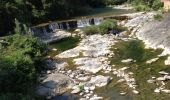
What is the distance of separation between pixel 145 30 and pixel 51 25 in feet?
38.4

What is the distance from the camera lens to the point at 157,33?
3092 cm

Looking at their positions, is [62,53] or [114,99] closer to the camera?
[114,99]

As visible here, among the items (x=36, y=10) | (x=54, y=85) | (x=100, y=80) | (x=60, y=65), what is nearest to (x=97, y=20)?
(x=36, y=10)

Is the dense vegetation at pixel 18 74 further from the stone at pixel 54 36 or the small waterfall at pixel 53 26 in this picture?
the small waterfall at pixel 53 26

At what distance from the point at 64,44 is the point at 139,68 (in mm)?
10653

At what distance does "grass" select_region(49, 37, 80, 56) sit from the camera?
30402 mm

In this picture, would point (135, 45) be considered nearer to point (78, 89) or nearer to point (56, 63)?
point (56, 63)

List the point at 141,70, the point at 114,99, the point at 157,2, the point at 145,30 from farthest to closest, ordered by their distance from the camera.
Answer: the point at 157,2 → the point at 145,30 → the point at 141,70 → the point at 114,99

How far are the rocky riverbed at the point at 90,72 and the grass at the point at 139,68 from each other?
0.51 ft

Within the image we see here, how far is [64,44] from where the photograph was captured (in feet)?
107

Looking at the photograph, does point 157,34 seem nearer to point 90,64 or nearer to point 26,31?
point 90,64

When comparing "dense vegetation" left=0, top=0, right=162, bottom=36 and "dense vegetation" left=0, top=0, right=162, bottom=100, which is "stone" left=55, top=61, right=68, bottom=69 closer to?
"dense vegetation" left=0, top=0, right=162, bottom=100

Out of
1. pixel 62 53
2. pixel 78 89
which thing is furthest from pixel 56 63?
pixel 78 89

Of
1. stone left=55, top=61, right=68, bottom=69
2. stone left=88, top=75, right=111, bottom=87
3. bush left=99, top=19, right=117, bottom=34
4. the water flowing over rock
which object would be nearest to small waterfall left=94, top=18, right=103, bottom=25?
bush left=99, top=19, right=117, bottom=34
